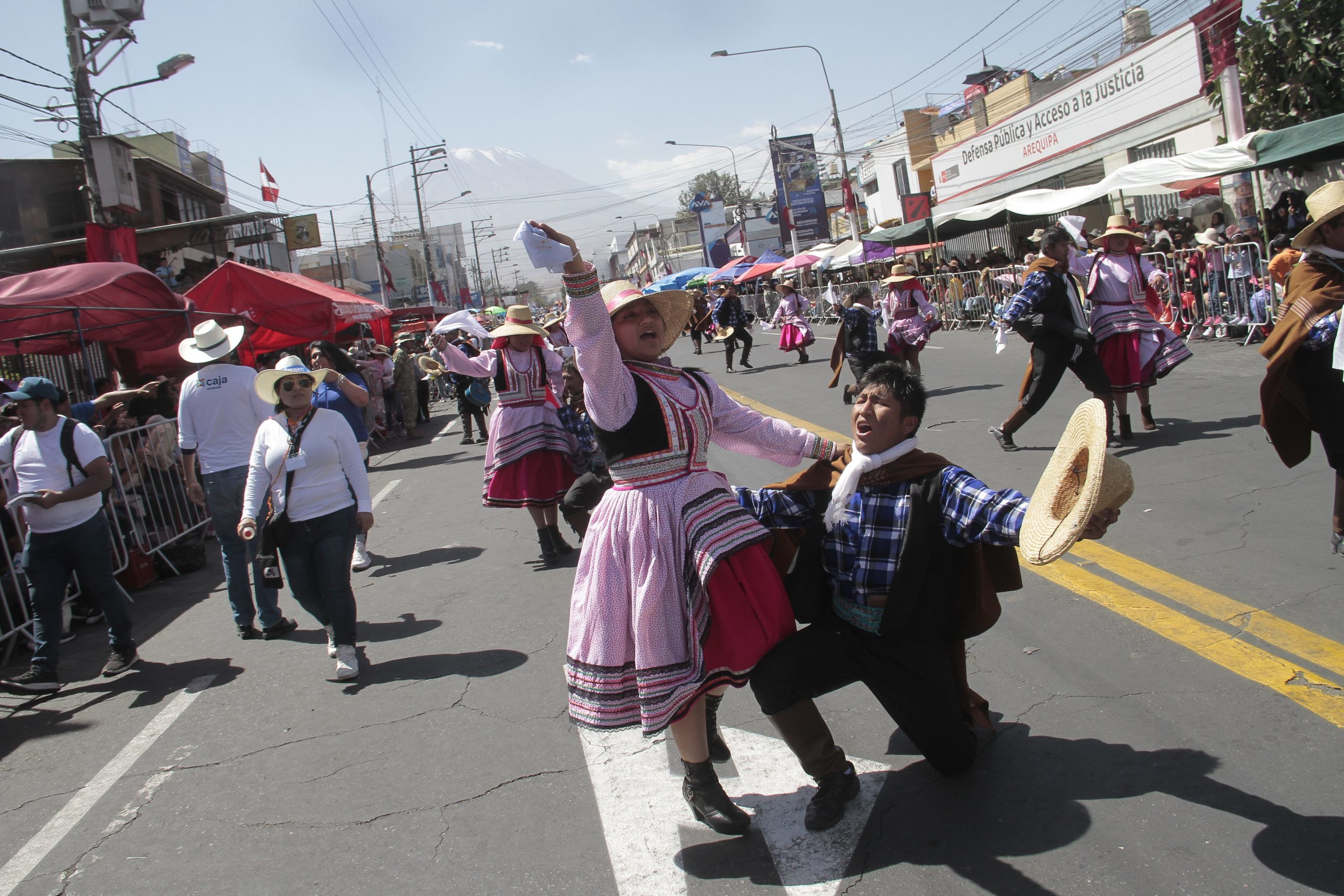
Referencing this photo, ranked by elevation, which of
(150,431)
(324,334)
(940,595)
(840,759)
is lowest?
(840,759)

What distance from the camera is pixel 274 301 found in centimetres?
1320

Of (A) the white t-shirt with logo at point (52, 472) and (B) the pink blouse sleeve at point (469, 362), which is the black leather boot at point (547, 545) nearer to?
(B) the pink blouse sleeve at point (469, 362)

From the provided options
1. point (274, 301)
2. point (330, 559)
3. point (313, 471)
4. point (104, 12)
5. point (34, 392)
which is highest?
point (104, 12)

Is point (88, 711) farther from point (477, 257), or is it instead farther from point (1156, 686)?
point (477, 257)

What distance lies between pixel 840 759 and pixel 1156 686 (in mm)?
1403

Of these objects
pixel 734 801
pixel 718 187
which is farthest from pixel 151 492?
pixel 718 187

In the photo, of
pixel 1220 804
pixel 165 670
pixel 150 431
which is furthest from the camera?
pixel 150 431

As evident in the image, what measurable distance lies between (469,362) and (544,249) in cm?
457

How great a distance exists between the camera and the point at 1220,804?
9.46 feet

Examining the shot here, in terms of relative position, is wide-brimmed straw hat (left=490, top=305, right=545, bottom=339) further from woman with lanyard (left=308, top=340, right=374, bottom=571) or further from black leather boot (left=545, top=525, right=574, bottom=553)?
black leather boot (left=545, top=525, right=574, bottom=553)

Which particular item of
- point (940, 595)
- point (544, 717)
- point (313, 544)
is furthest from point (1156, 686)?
point (313, 544)

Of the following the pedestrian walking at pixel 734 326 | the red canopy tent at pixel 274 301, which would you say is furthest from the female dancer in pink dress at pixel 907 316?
the pedestrian walking at pixel 734 326

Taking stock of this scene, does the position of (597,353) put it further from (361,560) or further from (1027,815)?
(361,560)

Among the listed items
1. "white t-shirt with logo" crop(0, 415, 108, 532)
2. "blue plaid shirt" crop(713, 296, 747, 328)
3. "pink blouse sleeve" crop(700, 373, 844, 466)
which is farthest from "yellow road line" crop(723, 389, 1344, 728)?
"blue plaid shirt" crop(713, 296, 747, 328)
